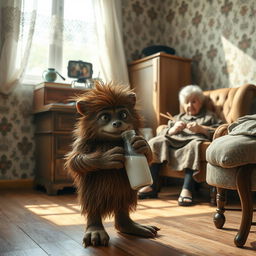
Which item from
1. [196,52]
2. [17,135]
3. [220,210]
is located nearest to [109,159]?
[220,210]

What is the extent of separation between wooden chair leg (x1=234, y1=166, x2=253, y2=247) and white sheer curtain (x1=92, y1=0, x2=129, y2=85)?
2514 mm

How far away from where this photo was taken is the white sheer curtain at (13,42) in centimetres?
335

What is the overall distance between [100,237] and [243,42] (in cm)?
257

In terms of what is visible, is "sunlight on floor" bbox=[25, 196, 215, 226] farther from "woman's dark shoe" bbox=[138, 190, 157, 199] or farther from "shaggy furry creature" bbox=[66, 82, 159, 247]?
"shaggy furry creature" bbox=[66, 82, 159, 247]

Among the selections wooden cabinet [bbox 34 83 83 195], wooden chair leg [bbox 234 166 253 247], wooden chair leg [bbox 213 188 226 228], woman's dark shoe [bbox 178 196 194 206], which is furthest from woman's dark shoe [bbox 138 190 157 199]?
wooden chair leg [bbox 234 166 253 247]

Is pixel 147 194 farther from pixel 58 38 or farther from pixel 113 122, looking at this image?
pixel 58 38

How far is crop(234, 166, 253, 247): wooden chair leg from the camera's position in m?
1.46

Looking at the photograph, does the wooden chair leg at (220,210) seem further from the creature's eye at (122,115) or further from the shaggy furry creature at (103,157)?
the creature's eye at (122,115)

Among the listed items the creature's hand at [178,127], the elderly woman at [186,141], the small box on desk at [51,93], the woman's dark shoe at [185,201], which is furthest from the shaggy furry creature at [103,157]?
the small box on desk at [51,93]

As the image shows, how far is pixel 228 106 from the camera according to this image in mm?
3068

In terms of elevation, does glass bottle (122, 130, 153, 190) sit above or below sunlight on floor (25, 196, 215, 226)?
above

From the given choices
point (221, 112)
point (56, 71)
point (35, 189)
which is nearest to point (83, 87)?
point (56, 71)

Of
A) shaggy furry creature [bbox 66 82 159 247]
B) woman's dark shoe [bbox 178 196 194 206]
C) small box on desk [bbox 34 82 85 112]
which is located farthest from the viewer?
small box on desk [bbox 34 82 85 112]

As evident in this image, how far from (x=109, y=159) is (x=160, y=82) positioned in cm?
229
